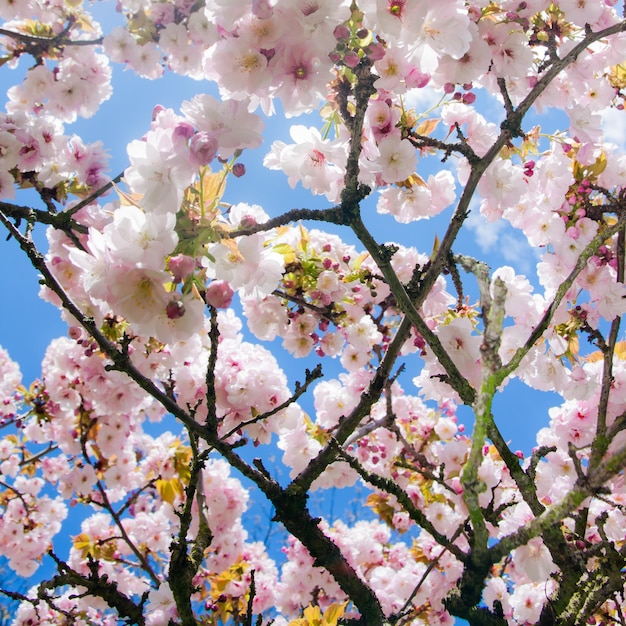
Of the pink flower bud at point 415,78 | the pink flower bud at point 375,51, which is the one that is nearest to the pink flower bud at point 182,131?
the pink flower bud at point 375,51

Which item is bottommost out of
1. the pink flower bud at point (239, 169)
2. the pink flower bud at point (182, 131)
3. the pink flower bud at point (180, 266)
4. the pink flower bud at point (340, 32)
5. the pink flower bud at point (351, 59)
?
the pink flower bud at point (180, 266)

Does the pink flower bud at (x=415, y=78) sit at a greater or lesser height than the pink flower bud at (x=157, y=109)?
greater

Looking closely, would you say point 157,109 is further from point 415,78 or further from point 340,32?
point 415,78

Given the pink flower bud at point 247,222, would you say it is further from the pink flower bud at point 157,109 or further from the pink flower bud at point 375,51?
the pink flower bud at point 375,51

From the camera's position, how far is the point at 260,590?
525 cm

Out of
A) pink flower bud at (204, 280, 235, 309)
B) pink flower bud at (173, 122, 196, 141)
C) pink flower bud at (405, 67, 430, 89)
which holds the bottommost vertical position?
pink flower bud at (204, 280, 235, 309)

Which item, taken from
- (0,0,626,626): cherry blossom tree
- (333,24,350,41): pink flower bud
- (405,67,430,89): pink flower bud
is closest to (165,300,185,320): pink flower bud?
(0,0,626,626): cherry blossom tree

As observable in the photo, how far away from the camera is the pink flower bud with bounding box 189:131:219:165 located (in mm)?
1375

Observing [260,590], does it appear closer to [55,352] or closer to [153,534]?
[153,534]

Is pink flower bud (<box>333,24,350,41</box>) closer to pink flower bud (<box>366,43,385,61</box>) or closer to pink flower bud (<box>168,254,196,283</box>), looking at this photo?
pink flower bud (<box>366,43,385,61</box>)

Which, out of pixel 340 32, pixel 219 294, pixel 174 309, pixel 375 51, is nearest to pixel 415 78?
pixel 375 51

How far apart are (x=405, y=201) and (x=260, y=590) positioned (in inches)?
171

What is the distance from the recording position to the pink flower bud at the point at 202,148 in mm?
1375

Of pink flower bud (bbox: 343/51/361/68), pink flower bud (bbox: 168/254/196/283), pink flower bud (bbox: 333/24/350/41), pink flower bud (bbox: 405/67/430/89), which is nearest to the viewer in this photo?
pink flower bud (bbox: 168/254/196/283)
